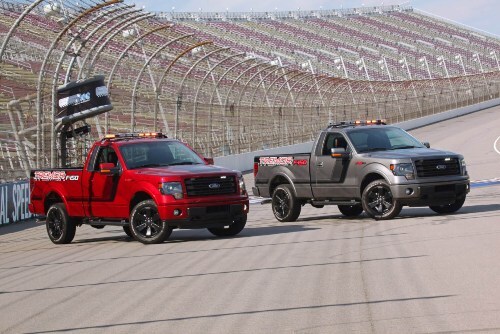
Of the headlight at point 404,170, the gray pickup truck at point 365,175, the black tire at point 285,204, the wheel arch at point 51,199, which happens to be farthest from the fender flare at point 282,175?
the wheel arch at point 51,199

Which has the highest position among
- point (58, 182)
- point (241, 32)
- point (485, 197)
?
point (241, 32)

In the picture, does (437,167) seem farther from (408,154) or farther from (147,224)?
(147,224)

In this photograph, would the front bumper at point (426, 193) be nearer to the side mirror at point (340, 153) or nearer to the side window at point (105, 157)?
the side mirror at point (340, 153)

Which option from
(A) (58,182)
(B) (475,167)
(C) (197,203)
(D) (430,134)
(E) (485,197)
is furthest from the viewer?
(D) (430,134)

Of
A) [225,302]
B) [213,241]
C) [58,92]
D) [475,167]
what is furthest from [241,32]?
[225,302]

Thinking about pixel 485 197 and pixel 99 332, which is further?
pixel 485 197

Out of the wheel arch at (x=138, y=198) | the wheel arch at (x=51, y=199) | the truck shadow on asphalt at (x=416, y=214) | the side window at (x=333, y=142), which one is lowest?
the truck shadow on asphalt at (x=416, y=214)

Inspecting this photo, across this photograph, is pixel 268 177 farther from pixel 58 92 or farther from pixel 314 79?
pixel 314 79

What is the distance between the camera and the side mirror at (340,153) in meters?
18.3

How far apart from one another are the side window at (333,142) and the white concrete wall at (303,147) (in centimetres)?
1967

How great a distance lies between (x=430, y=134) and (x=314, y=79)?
13876mm

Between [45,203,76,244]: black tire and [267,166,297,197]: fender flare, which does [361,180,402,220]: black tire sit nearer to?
[267,166,297,197]: fender flare

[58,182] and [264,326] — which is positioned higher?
[58,182]

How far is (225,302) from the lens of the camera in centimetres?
895
